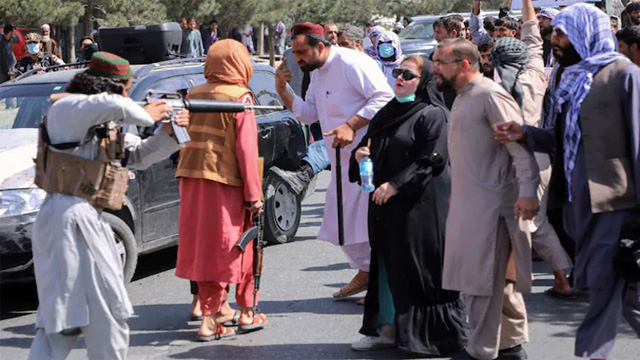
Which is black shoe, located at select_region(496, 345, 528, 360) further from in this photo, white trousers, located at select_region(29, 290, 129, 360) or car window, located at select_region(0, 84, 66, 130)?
car window, located at select_region(0, 84, 66, 130)

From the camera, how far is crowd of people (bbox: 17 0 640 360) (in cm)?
498

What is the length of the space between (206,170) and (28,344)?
168 centimetres

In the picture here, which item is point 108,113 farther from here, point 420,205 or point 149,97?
point 420,205

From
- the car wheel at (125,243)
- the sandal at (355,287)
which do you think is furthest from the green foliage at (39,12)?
the sandal at (355,287)

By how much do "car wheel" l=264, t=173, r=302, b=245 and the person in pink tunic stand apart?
2736 mm

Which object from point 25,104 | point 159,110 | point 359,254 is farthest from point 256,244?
point 25,104

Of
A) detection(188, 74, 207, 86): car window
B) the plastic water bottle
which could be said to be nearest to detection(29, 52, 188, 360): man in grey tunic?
the plastic water bottle

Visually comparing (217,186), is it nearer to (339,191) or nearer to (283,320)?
(339,191)

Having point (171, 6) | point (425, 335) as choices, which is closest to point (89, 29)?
point (171, 6)

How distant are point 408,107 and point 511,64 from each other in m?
1.65

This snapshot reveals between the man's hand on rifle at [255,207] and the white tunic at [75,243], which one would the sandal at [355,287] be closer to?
the man's hand on rifle at [255,207]

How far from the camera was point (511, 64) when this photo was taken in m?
7.56

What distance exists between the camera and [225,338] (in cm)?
681

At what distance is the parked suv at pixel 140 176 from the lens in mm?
7160
